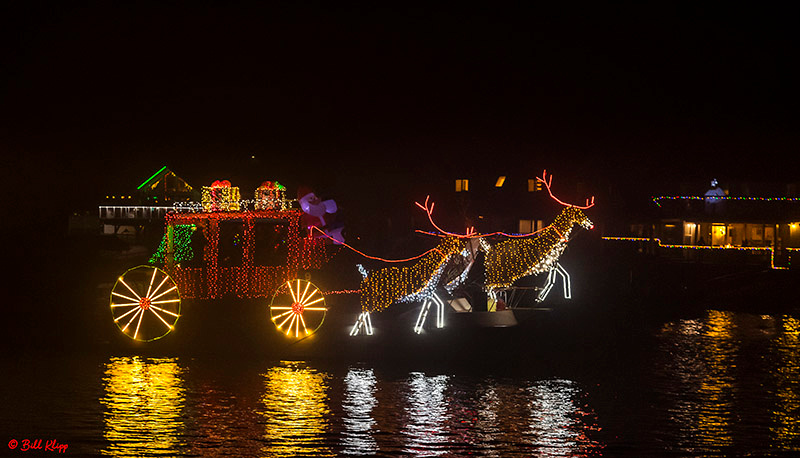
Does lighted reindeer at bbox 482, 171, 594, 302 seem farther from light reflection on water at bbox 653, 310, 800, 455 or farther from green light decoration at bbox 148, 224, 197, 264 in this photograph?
green light decoration at bbox 148, 224, 197, 264

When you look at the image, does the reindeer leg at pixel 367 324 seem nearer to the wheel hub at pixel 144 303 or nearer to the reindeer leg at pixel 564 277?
the wheel hub at pixel 144 303

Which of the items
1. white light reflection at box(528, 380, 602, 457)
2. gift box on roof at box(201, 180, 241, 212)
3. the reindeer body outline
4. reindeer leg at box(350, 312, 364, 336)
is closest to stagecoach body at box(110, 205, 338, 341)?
gift box on roof at box(201, 180, 241, 212)

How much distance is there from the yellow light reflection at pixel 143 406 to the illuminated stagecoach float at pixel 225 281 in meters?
0.95

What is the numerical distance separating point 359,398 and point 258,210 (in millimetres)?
5236

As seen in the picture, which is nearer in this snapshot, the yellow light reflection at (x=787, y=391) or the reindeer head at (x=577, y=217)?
the yellow light reflection at (x=787, y=391)

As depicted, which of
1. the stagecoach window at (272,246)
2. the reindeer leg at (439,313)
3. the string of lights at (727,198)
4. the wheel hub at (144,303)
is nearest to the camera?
the wheel hub at (144,303)

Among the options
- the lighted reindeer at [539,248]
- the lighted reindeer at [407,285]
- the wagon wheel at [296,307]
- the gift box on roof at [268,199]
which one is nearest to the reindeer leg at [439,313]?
the lighted reindeer at [407,285]

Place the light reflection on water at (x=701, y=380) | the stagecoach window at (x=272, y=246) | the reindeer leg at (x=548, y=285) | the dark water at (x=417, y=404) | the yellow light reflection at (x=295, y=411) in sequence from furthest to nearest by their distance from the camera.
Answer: the reindeer leg at (x=548, y=285) → the stagecoach window at (x=272, y=246) → the light reflection on water at (x=701, y=380) → the dark water at (x=417, y=404) → the yellow light reflection at (x=295, y=411)

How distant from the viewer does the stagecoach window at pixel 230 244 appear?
585 inches

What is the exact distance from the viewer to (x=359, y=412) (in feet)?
31.8

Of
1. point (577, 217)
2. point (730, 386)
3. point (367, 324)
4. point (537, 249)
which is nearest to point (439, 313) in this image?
point (367, 324)

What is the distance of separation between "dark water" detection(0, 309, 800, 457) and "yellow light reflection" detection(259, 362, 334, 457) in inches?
1.0

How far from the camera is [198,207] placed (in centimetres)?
1471

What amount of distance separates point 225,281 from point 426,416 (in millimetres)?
5902
